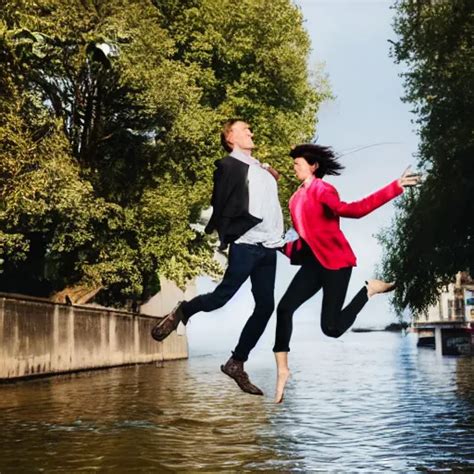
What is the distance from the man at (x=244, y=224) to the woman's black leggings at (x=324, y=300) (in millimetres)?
126

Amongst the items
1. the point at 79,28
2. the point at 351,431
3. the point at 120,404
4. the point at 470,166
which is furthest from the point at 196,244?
the point at 351,431

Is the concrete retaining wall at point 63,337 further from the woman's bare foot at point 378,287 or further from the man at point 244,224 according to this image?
the man at point 244,224

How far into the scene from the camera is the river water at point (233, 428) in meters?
13.6

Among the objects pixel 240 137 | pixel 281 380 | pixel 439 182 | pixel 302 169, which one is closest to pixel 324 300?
pixel 281 380

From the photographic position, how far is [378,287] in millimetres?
6219

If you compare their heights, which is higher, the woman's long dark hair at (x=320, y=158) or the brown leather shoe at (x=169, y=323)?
the woman's long dark hair at (x=320, y=158)

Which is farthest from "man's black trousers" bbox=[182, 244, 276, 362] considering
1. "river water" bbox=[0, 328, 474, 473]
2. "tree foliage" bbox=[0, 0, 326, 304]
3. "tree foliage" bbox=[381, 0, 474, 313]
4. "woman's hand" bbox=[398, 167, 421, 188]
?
"tree foliage" bbox=[381, 0, 474, 313]

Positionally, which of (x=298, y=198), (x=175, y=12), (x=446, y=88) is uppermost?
(x=175, y=12)

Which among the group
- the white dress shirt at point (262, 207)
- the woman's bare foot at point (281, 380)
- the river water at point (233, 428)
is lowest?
the river water at point (233, 428)

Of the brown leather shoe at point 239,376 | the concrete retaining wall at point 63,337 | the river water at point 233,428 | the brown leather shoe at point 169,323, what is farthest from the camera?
the concrete retaining wall at point 63,337

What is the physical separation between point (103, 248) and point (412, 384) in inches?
517

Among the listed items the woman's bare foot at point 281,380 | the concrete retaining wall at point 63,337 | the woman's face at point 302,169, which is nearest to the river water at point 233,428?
the concrete retaining wall at point 63,337

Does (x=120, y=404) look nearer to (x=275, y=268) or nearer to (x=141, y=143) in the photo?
(x=141, y=143)

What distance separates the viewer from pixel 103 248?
39.1 meters
